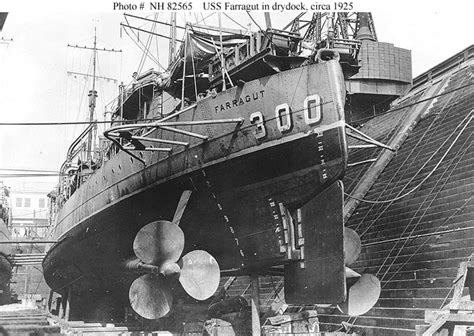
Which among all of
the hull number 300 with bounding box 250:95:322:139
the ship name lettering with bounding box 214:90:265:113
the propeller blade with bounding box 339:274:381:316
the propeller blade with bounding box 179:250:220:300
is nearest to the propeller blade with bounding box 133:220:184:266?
the propeller blade with bounding box 179:250:220:300

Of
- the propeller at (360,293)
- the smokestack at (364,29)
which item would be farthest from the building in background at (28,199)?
the propeller at (360,293)

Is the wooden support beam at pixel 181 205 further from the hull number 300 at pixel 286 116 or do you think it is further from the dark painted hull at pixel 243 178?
the hull number 300 at pixel 286 116

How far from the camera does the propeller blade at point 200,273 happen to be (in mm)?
8539

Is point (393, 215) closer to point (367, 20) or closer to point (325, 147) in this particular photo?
point (325, 147)

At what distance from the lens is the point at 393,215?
13594 mm

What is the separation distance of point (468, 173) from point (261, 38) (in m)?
6.50

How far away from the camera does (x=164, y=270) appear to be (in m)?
8.44

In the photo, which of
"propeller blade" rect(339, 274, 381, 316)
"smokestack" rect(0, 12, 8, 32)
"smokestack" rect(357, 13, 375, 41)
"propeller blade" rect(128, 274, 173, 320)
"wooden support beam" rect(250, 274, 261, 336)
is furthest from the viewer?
"smokestack" rect(357, 13, 375, 41)

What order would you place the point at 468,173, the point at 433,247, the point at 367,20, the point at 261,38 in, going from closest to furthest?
the point at 261,38 → the point at 433,247 → the point at 468,173 → the point at 367,20

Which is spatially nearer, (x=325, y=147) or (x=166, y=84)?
(x=325, y=147)

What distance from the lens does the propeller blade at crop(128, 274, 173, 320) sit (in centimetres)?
852

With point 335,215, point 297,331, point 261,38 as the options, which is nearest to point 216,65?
point 261,38

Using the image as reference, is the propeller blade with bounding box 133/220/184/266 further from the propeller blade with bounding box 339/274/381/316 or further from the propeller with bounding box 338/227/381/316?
the propeller blade with bounding box 339/274/381/316

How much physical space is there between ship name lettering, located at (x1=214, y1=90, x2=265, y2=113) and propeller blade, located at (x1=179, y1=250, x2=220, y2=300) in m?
2.67
